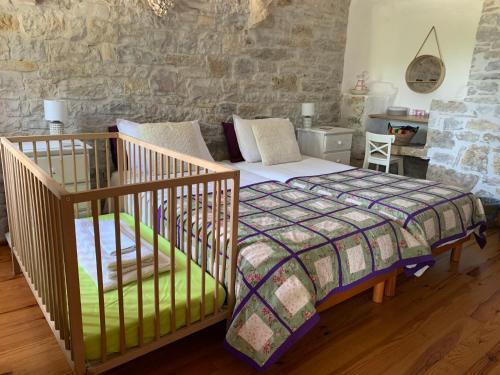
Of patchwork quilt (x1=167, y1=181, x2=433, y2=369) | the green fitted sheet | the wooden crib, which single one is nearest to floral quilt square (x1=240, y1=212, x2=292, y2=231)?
patchwork quilt (x1=167, y1=181, x2=433, y2=369)

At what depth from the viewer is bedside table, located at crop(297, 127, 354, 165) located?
13.7 feet

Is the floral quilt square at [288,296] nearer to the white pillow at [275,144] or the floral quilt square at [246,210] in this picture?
the floral quilt square at [246,210]

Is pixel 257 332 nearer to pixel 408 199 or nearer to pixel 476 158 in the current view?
pixel 408 199

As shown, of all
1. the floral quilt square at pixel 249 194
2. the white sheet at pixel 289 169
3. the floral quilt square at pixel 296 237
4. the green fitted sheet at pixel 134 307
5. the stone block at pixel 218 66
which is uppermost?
the stone block at pixel 218 66

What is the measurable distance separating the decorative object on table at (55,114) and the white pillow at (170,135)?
0.42 meters

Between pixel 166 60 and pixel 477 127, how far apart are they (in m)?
3.00

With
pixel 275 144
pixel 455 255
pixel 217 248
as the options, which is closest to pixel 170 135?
pixel 275 144

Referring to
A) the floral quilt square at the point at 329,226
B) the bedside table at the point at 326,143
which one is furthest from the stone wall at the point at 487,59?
the floral quilt square at the point at 329,226

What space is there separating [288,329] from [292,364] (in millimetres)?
233

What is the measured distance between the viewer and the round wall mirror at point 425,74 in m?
4.45

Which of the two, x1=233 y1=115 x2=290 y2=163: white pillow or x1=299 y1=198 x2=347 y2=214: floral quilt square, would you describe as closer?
x1=299 y1=198 x2=347 y2=214: floral quilt square

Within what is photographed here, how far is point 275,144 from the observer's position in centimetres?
354

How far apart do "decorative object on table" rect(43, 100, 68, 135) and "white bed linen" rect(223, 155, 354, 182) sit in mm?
1376

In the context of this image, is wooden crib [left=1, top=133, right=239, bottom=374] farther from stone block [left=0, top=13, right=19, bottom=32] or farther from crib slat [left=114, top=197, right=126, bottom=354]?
stone block [left=0, top=13, right=19, bottom=32]
